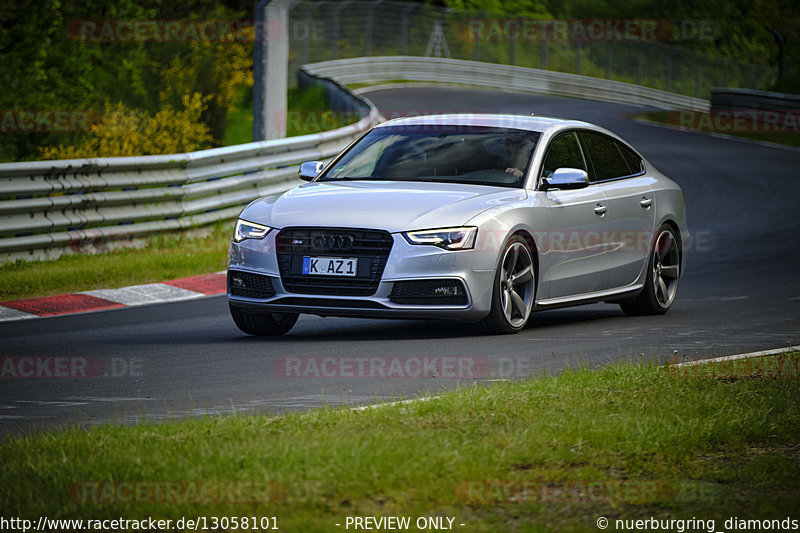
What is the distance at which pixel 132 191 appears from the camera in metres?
14.7

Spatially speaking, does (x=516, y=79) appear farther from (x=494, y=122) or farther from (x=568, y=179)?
(x=568, y=179)

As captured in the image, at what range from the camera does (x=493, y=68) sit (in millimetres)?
52125

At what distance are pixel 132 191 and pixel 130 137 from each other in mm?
8988

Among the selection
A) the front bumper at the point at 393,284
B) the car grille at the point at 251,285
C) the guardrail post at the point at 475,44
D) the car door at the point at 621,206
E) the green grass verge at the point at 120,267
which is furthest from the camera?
the guardrail post at the point at 475,44

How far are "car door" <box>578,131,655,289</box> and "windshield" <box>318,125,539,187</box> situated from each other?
0.88 m

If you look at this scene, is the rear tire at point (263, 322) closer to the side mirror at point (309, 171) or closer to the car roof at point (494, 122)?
the side mirror at point (309, 171)

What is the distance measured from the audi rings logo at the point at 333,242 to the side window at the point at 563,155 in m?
1.87

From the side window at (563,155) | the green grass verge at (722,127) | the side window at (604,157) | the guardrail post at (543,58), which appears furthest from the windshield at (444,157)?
the guardrail post at (543,58)

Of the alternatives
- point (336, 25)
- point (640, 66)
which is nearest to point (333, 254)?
point (336, 25)

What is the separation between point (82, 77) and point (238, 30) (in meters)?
12.1

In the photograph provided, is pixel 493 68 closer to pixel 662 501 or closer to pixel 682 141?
pixel 682 141

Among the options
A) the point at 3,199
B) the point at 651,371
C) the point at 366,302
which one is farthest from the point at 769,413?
the point at 3,199

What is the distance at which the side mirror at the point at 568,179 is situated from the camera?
9.88 m

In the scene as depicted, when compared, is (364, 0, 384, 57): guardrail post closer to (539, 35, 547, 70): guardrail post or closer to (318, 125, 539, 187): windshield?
(539, 35, 547, 70): guardrail post
